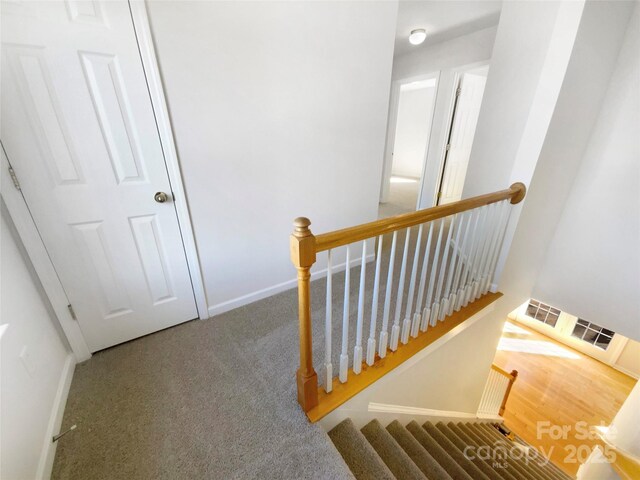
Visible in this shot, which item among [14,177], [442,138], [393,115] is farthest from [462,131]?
[14,177]

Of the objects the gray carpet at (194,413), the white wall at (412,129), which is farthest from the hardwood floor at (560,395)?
the white wall at (412,129)

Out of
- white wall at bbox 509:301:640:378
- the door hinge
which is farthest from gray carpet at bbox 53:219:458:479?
white wall at bbox 509:301:640:378

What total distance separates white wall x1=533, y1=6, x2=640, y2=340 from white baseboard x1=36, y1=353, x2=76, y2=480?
380 centimetres

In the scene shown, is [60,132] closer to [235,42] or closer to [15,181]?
[15,181]

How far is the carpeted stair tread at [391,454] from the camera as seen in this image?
50.3 inches

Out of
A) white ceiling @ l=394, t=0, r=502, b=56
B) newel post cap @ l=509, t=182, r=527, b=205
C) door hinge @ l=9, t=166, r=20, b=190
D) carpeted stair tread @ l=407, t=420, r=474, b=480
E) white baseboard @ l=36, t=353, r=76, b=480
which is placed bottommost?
carpeted stair tread @ l=407, t=420, r=474, b=480

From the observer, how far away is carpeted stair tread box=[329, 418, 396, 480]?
3.66 ft

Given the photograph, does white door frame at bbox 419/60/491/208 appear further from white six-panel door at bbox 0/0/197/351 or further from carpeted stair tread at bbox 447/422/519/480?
white six-panel door at bbox 0/0/197/351

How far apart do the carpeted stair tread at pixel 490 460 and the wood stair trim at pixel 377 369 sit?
3.86 ft

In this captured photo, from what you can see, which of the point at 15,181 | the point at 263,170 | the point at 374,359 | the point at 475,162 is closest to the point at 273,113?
the point at 263,170

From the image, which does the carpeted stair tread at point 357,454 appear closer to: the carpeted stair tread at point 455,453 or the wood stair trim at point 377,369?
the wood stair trim at point 377,369

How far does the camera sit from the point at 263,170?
1.78 metres

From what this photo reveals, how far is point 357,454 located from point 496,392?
3.46m

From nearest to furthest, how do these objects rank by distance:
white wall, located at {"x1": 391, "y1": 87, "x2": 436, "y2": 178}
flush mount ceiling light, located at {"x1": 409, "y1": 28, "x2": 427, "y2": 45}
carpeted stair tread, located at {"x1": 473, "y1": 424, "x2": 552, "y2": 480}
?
carpeted stair tread, located at {"x1": 473, "y1": 424, "x2": 552, "y2": 480} → flush mount ceiling light, located at {"x1": 409, "y1": 28, "x2": 427, "y2": 45} → white wall, located at {"x1": 391, "y1": 87, "x2": 436, "y2": 178}
